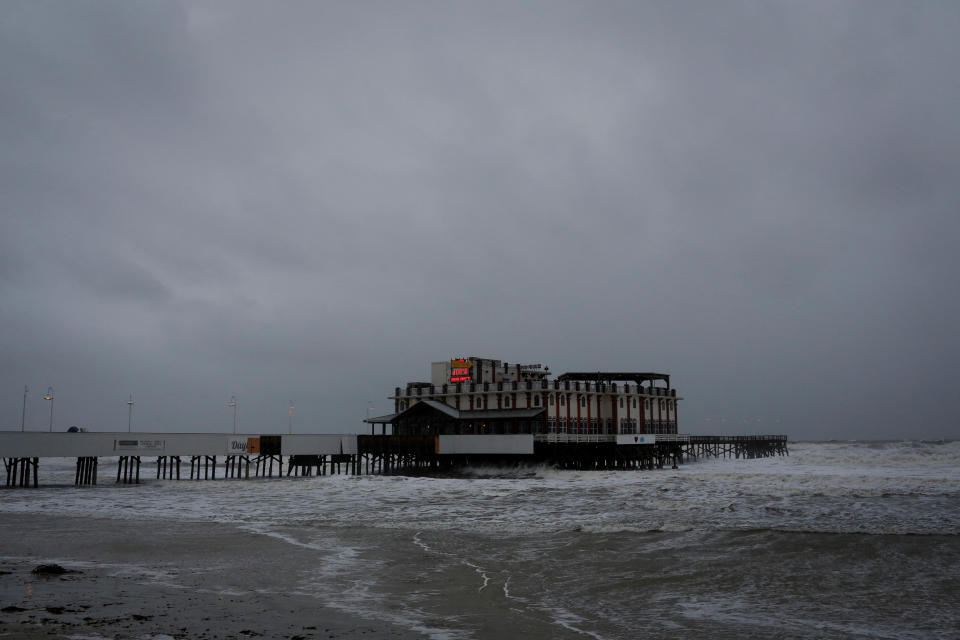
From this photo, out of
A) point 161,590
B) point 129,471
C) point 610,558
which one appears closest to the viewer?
point 161,590

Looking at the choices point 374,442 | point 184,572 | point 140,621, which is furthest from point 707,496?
point 374,442

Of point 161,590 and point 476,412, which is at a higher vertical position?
point 476,412

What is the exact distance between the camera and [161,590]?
16.6 m

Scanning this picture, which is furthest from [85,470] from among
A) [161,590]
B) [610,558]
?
[610,558]

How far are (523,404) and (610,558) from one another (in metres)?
58.6

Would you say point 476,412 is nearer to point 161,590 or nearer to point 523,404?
point 523,404

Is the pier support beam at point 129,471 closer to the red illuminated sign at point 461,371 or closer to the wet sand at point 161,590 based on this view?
the wet sand at point 161,590

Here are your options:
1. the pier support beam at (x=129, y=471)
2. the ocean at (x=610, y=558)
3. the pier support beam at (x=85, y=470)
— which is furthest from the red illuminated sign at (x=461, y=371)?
the ocean at (x=610, y=558)

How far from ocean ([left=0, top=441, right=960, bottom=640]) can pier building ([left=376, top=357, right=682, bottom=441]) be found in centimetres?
3324

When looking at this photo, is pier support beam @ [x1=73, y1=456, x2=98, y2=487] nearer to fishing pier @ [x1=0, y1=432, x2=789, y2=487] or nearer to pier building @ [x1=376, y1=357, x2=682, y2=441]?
fishing pier @ [x1=0, y1=432, x2=789, y2=487]

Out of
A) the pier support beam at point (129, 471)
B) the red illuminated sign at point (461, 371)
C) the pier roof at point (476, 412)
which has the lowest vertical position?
the pier support beam at point (129, 471)

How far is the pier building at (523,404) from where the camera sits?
79312 millimetres

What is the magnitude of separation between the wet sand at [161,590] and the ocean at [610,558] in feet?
1.58

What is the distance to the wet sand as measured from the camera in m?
12.9
